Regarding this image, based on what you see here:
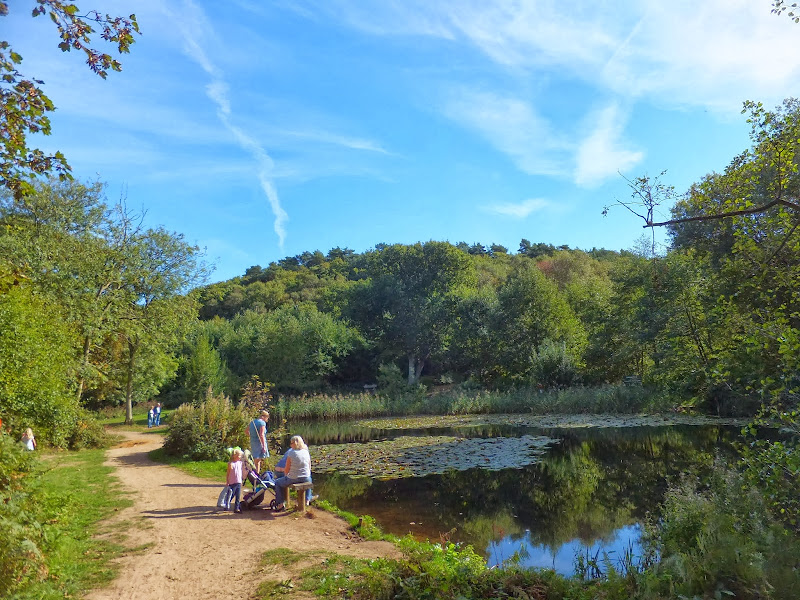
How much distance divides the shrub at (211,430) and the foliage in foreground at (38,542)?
556cm

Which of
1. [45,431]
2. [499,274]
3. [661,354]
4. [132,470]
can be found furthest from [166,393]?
[499,274]

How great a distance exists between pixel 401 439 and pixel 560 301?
21.3 metres

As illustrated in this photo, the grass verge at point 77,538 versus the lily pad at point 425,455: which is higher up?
the grass verge at point 77,538

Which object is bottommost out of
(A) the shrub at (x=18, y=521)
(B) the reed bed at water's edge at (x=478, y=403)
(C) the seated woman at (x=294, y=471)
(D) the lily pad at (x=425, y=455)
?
(D) the lily pad at (x=425, y=455)

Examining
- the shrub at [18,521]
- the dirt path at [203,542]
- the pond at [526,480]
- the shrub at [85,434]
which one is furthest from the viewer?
the shrub at [85,434]

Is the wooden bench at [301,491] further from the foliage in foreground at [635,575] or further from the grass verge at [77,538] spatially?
the foliage in foreground at [635,575]

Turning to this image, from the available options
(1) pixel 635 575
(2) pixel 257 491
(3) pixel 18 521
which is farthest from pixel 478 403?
(3) pixel 18 521

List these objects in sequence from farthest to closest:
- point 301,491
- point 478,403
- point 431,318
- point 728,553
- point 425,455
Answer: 1. point 431,318
2. point 478,403
3. point 425,455
4. point 301,491
5. point 728,553

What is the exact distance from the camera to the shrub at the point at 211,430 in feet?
44.8

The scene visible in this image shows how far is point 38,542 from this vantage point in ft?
15.9

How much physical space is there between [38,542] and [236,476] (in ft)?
13.9

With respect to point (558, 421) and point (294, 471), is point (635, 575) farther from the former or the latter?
point (558, 421)

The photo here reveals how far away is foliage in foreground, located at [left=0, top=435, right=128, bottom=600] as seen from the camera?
14.0ft

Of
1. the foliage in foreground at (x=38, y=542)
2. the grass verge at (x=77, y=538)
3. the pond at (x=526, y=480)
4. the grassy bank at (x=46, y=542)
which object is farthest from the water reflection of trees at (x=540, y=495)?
the foliage in foreground at (x=38, y=542)
